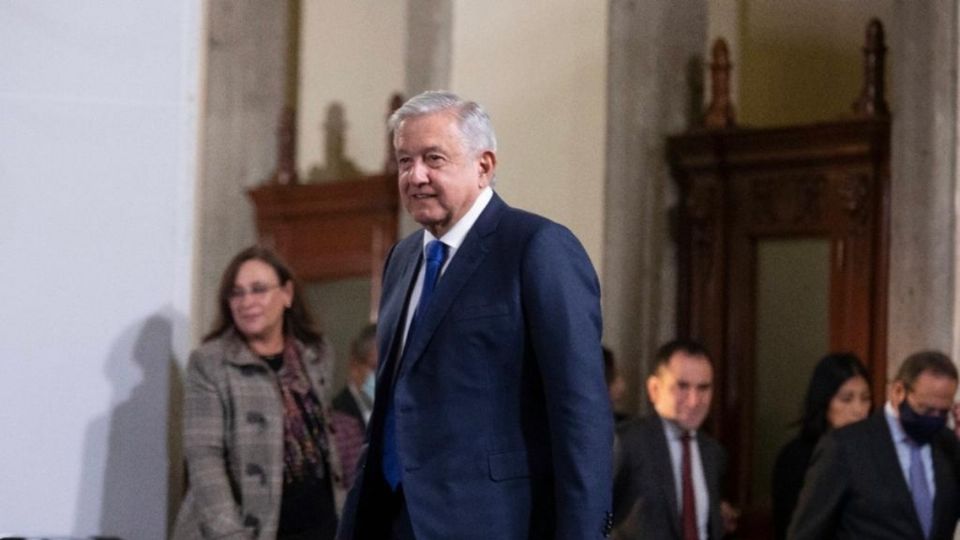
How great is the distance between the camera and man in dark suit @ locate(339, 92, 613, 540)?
13.5 ft

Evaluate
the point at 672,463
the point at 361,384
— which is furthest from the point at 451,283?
the point at 361,384

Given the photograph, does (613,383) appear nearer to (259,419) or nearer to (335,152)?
(259,419)

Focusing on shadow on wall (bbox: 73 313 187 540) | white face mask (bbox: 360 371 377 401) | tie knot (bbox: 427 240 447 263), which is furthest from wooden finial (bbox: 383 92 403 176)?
tie knot (bbox: 427 240 447 263)

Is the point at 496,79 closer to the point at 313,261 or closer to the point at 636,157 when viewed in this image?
the point at 636,157

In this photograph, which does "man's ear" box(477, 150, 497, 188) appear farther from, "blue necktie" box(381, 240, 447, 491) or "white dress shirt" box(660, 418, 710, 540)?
"white dress shirt" box(660, 418, 710, 540)

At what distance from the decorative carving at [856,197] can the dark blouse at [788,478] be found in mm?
2219

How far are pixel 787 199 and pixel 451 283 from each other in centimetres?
716

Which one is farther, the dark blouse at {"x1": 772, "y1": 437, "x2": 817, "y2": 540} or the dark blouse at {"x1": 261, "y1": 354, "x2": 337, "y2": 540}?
the dark blouse at {"x1": 772, "y1": 437, "x2": 817, "y2": 540}

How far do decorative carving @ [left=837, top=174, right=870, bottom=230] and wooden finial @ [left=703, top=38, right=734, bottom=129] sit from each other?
0.80m

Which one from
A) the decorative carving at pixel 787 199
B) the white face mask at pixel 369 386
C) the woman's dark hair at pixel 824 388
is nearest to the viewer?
the woman's dark hair at pixel 824 388

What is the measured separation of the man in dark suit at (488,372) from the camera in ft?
13.5

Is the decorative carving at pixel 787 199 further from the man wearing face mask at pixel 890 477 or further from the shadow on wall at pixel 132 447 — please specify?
the shadow on wall at pixel 132 447

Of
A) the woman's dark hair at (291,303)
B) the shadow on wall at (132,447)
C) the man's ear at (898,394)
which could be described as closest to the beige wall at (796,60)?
the man's ear at (898,394)

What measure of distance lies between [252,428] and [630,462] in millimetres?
1681
